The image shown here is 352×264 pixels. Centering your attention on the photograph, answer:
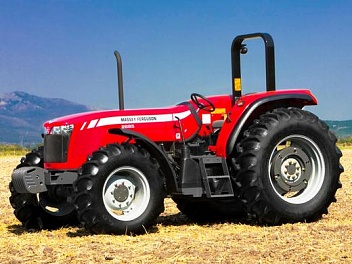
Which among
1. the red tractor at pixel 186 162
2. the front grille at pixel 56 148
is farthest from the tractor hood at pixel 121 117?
the front grille at pixel 56 148

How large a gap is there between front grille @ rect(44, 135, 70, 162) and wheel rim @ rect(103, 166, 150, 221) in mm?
885

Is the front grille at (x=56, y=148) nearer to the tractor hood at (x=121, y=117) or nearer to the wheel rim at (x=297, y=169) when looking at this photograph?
the tractor hood at (x=121, y=117)

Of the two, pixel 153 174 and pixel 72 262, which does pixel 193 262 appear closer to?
pixel 72 262

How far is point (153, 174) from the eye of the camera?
8.35m

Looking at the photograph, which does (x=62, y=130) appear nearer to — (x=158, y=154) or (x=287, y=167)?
(x=158, y=154)

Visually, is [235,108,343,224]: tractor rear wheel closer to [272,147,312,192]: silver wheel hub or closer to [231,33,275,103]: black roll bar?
[272,147,312,192]: silver wheel hub

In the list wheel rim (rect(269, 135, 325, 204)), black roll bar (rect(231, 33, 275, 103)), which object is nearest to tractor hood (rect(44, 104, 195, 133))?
black roll bar (rect(231, 33, 275, 103))

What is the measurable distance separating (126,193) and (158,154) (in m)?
0.60

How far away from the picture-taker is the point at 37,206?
374 inches

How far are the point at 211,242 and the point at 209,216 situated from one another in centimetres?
253

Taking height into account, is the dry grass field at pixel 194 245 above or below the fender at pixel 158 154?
below

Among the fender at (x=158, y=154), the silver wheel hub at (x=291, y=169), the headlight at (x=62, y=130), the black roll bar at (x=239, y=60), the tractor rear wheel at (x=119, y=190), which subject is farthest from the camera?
the black roll bar at (x=239, y=60)

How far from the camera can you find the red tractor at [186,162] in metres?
8.27

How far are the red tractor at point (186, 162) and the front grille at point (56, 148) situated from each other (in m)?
0.01
